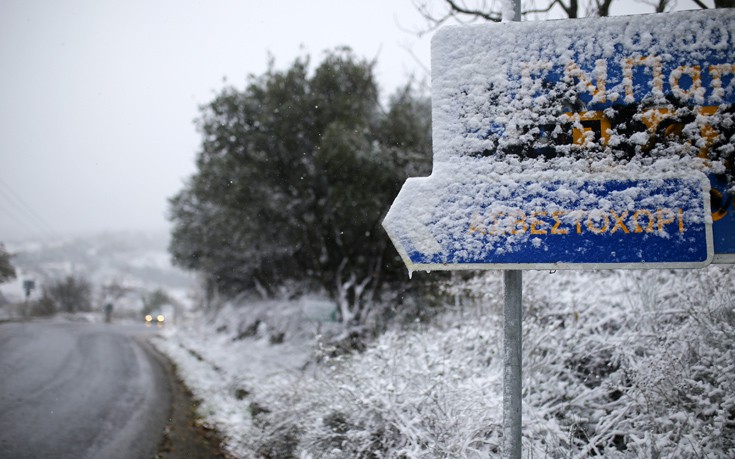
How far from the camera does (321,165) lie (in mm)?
10062

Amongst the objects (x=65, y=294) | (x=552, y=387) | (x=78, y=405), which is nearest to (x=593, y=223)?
(x=552, y=387)

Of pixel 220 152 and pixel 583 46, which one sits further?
pixel 220 152

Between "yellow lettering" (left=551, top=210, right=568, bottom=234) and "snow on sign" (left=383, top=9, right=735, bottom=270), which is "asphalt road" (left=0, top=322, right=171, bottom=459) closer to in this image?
"snow on sign" (left=383, top=9, right=735, bottom=270)

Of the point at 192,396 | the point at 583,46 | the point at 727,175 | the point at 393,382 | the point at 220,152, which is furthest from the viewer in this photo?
the point at 220,152

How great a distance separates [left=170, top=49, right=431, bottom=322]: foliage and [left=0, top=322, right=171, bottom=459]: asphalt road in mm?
4399

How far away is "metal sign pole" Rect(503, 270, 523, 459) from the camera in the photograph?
6.02 ft

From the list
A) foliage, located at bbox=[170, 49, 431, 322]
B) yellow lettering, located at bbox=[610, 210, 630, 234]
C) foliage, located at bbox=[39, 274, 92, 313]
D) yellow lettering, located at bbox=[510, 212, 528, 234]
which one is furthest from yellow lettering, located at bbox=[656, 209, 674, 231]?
foliage, located at bbox=[39, 274, 92, 313]

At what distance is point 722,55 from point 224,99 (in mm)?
11006

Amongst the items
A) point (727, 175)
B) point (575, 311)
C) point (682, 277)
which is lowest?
point (575, 311)

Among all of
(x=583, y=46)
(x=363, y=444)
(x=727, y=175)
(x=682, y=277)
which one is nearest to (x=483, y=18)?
(x=682, y=277)

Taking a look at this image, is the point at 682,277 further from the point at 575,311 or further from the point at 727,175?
the point at 727,175

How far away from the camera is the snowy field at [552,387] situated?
2998mm

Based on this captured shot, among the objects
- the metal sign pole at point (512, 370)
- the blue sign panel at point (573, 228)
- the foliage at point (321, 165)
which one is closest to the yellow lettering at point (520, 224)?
the blue sign panel at point (573, 228)

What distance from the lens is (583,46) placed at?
71.1 inches
